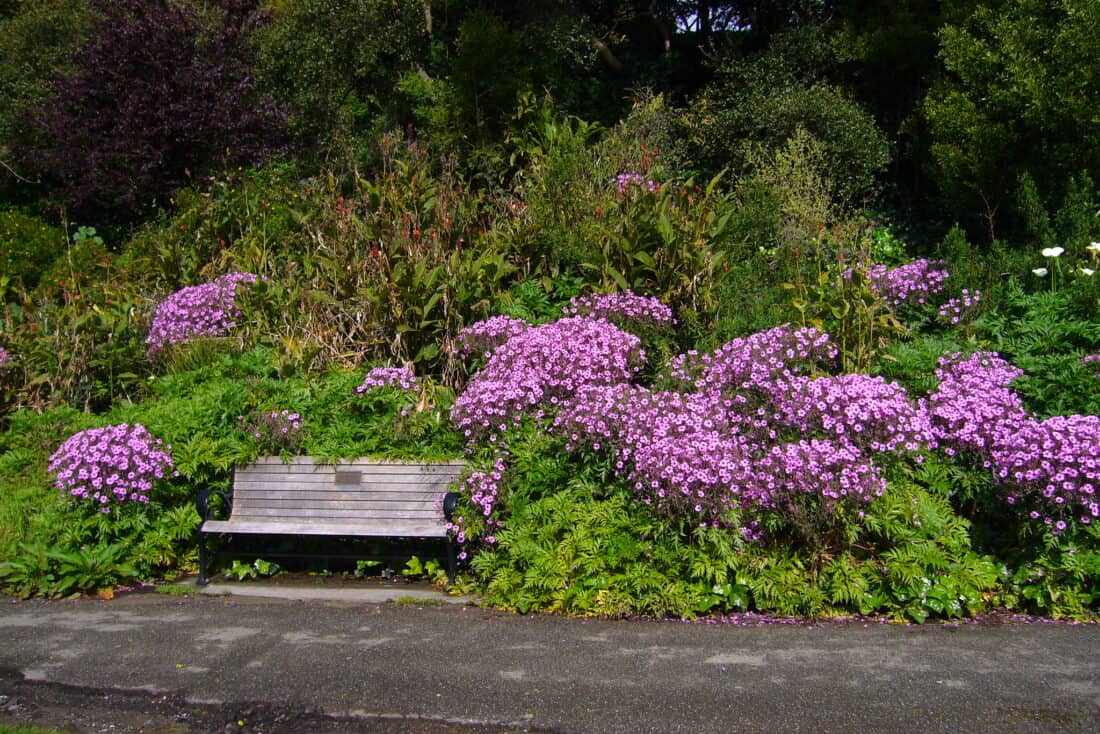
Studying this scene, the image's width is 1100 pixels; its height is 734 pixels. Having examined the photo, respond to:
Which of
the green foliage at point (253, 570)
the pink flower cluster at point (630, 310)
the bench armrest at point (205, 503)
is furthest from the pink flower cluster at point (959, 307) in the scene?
the bench armrest at point (205, 503)

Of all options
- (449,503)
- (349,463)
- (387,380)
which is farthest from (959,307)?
(349,463)

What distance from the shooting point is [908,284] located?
6.65 m

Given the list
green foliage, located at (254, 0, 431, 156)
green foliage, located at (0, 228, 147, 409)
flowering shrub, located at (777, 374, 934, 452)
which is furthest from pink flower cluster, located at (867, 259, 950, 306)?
green foliage, located at (254, 0, 431, 156)

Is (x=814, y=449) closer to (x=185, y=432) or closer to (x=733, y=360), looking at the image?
(x=733, y=360)

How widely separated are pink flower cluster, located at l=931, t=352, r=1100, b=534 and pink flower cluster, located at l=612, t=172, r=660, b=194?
3014 mm

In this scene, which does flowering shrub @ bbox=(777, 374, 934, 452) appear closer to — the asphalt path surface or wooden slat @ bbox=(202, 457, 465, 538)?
the asphalt path surface

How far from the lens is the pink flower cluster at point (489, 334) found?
6.38 meters

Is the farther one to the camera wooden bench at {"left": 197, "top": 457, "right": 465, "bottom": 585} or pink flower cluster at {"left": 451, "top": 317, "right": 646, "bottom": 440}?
pink flower cluster at {"left": 451, "top": 317, "right": 646, "bottom": 440}

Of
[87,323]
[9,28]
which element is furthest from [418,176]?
[9,28]

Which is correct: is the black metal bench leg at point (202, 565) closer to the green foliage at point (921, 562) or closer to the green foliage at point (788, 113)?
the green foliage at point (921, 562)

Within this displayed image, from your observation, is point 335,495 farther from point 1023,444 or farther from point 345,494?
point 1023,444

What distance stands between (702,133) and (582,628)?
8.05m

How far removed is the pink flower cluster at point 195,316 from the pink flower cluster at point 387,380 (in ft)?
6.64

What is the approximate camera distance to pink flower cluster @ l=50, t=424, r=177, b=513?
5340 mm
